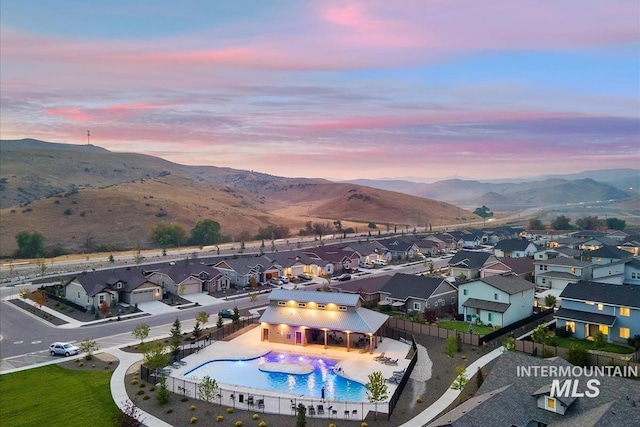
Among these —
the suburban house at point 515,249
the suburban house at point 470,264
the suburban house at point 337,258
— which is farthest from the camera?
the suburban house at point 515,249

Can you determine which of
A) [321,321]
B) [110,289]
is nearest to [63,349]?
[110,289]

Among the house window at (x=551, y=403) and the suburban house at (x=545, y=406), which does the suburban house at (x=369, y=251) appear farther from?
the house window at (x=551, y=403)

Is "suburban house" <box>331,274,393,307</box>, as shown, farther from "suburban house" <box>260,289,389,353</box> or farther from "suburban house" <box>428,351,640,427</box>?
"suburban house" <box>428,351,640,427</box>

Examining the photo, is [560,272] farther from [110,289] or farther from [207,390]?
[110,289]

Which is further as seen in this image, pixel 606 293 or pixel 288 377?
pixel 606 293

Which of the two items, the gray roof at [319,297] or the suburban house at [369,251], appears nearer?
the gray roof at [319,297]

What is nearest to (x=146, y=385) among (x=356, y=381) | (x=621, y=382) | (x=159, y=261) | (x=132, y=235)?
(x=356, y=381)

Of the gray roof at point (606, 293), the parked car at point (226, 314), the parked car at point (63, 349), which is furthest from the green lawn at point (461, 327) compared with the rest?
the parked car at point (63, 349)

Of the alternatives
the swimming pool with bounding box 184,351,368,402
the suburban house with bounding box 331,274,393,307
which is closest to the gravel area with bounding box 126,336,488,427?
the swimming pool with bounding box 184,351,368,402
